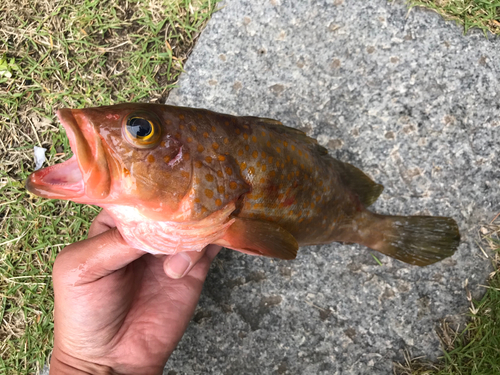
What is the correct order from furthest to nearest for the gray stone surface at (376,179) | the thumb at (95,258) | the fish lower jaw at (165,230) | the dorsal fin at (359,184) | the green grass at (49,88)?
the green grass at (49,88), the gray stone surface at (376,179), the dorsal fin at (359,184), the thumb at (95,258), the fish lower jaw at (165,230)

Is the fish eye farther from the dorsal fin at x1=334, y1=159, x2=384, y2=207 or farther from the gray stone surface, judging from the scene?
the gray stone surface

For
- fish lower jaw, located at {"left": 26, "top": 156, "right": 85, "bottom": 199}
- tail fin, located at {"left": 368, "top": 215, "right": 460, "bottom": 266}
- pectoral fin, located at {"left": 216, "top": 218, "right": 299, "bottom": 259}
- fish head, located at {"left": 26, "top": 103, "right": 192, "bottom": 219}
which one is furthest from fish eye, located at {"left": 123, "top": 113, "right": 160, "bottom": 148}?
tail fin, located at {"left": 368, "top": 215, "right": 460, "bottom": 266}

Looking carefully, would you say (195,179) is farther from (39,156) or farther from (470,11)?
(470,11)

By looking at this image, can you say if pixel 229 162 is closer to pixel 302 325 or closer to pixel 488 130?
pixel 302 325

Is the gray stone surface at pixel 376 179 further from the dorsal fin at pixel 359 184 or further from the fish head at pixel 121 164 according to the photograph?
the fish head at pixel 121 164

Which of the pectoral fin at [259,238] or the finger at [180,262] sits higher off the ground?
the pectoral fin at [259,238]

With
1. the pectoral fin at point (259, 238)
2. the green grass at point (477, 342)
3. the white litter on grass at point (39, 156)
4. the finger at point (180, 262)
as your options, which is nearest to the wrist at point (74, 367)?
the finger at point (180, 262)

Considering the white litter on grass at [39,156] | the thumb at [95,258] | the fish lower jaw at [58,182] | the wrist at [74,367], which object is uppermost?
the fish lower jaw at [58,182]

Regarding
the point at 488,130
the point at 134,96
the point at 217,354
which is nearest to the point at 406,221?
the point at 488,130
